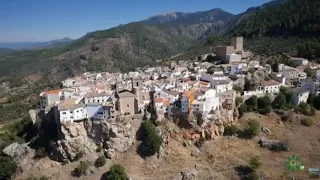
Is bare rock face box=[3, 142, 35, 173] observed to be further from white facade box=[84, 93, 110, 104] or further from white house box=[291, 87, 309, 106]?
white house box=[291, 87, 309, 106]

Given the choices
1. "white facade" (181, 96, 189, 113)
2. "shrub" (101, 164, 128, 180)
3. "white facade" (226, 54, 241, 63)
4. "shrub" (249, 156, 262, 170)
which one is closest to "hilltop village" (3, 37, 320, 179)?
"white facade" (181, 96, 189, 113)

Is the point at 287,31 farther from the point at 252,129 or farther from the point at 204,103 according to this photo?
the point at 204,103

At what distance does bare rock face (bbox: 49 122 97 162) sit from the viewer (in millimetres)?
44719

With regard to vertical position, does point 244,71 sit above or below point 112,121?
above

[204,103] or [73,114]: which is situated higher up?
[204,103]

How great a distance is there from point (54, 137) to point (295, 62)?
52.8m

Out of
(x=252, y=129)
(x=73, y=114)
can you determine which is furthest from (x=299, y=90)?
(x=73, y=114)

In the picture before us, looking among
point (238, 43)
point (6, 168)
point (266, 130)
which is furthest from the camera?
point (238, 43)

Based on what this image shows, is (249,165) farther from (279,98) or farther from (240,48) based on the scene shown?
(240,48)

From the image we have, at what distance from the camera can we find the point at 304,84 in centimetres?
5462

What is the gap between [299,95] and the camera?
5181 centimetres

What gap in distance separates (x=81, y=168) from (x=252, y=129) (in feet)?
84.1

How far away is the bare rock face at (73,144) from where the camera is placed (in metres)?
44.7

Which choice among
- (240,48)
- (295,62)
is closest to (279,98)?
(295,62)
